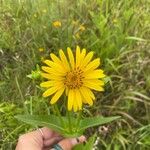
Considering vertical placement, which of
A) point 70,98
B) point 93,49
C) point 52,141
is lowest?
point 52,141

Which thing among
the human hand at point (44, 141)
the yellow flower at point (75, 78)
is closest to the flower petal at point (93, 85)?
the yellow flower at point (75, 78)

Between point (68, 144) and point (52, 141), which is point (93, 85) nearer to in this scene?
point (68, 144)

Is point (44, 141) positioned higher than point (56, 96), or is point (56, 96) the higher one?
point (56, 96)

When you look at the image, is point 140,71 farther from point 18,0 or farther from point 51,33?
point 18,0

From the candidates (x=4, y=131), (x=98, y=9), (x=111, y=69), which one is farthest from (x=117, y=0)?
(x=4, y=131)

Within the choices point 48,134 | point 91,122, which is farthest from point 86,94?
point 48,134

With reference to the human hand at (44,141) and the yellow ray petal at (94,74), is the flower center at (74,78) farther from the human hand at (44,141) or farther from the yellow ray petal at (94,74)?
the human hand at (44,141)
